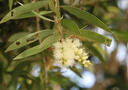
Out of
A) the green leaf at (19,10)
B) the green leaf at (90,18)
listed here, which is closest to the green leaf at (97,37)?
the green leaf at (90,18)

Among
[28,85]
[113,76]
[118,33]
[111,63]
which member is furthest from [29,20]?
[113,76]

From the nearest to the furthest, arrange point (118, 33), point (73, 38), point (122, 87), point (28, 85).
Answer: point (73, 38)
point (118, 33)
point (28, 85)
point (122, 87)

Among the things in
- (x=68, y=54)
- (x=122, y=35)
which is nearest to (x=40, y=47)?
(x=68, y=54)

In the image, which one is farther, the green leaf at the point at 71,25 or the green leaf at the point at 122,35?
the green leaf at the point at 122,35

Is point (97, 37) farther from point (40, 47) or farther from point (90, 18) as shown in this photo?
point (40, 47)

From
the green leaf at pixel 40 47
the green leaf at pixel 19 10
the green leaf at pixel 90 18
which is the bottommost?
the green leaf at pixel 40 47

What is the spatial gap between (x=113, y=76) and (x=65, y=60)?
5.59 ft

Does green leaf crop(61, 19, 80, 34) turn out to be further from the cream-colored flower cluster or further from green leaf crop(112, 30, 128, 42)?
green leaf crop(112, 30, 128, 42)

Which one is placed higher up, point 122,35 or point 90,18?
point 90,18

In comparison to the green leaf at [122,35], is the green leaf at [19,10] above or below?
above

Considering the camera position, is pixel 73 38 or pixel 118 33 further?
pixel 118 33

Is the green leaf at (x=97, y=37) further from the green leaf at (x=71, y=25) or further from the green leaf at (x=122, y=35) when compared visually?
the green leaf at (x=122, y=35)

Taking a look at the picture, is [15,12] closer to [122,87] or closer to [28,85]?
[28,85]

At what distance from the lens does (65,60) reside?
0.88 meters
